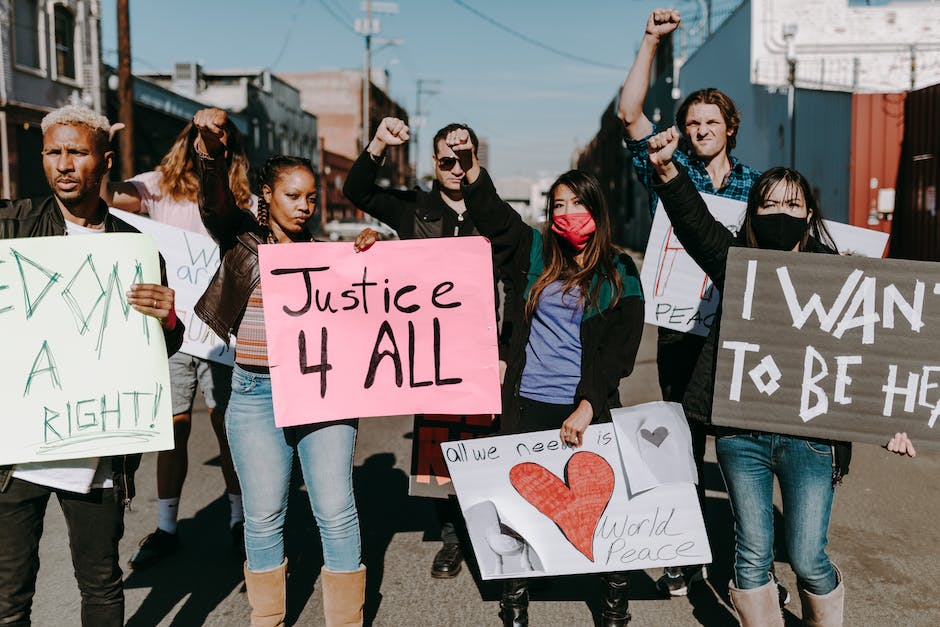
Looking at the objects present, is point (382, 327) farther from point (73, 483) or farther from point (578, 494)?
point (73, 483)

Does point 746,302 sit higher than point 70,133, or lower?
lower

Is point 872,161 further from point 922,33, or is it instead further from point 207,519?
point 207,519

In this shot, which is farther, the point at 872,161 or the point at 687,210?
the point at 872,161

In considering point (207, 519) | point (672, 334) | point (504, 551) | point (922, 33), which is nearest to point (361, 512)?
point (207, 519)

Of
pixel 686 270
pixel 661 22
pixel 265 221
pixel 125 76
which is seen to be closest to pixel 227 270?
pixel 265 221

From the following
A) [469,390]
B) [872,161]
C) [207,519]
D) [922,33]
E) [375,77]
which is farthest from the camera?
[375,77]

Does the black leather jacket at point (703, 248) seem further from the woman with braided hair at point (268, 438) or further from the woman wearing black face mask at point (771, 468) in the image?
the woman with braided hair at point (268, 438)

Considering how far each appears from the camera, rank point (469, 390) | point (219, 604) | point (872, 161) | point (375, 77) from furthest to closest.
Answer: point (375, 77), point (872, 161), point (219, 604), point (469, 390)

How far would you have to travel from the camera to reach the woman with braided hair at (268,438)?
3.09 metres

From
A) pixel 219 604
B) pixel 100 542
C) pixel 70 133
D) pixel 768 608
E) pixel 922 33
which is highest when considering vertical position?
pixel 922 33

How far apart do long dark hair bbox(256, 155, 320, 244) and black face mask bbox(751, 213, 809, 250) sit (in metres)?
1.61

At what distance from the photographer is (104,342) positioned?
2.81 meters

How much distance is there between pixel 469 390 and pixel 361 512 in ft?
6.83

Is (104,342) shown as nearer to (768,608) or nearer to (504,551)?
(504,551)
